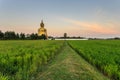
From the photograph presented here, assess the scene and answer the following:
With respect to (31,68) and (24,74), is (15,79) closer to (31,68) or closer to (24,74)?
(24,74)

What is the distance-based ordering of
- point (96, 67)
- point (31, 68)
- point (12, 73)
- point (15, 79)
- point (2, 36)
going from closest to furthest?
1. point (15, 79)
2. point (12, 73)
3. point (31, 68)
4. point (96, 67)
5. point (2, 36)

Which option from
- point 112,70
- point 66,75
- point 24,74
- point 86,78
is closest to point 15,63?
point 24,74

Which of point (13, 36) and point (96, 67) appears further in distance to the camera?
point (13, 36)

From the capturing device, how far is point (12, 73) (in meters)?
11.2

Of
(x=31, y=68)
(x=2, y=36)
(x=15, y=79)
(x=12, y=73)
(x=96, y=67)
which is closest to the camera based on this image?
(x=15, y=79)

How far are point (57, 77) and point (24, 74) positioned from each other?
1.68 metres

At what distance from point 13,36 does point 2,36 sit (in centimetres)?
990

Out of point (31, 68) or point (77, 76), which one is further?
point (31, 68)

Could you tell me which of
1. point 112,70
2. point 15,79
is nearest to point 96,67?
point 112,70

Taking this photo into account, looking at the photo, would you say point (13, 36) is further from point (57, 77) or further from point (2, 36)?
point (57, 77)

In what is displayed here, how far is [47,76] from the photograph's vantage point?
11359 mm

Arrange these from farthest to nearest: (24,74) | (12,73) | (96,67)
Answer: (96,67) < (12,73) < (24,74)

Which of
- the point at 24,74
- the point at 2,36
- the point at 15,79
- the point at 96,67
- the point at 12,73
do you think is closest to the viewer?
the point at 15,79

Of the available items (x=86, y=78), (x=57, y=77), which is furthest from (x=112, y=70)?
(x=57, y=77)
